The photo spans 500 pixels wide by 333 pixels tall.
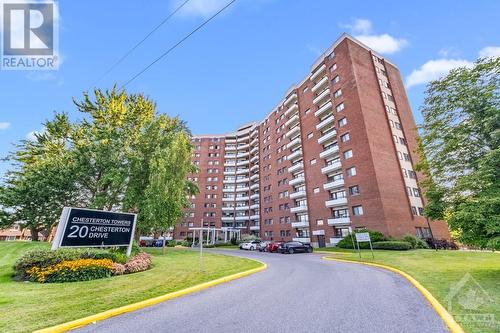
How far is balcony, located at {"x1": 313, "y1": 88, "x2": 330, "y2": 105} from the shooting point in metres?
44.4

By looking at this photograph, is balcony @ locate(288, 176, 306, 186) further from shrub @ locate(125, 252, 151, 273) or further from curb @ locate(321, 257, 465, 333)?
curb @ locate(321, 257, 465, 333)

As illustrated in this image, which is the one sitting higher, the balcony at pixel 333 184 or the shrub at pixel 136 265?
the balcony at pixel 333 184

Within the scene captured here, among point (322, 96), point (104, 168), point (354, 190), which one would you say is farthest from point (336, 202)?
point (104, 168)

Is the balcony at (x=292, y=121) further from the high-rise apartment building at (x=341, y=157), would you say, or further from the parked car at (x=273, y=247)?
the parked car at (x=273, y=247)

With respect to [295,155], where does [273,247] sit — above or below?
below

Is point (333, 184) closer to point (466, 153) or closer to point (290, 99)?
point (290, 99)

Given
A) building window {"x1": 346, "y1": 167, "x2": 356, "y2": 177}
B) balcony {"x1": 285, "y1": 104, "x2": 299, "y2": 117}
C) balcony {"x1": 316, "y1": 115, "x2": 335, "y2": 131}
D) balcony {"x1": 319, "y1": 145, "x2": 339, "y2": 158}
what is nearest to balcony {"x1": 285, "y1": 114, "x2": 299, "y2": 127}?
balcony {"x1": 285, "y1": 104, "x2": 299, "y2": 117}

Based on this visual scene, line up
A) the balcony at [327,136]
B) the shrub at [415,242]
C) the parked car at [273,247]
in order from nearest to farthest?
the shrub at [415,242] → the parked car at [273,247] → the balcony at [327,136]

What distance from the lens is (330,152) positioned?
4050 centimetres

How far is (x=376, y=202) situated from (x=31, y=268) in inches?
1318

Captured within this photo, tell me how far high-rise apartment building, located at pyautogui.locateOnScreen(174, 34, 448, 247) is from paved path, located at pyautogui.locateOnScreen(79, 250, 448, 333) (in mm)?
18375

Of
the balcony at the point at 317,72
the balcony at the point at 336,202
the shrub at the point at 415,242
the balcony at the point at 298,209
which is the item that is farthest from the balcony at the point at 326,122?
the shrub at the point at 415,242

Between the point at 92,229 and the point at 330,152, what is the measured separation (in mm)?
35637

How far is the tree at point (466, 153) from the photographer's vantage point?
9609mm
